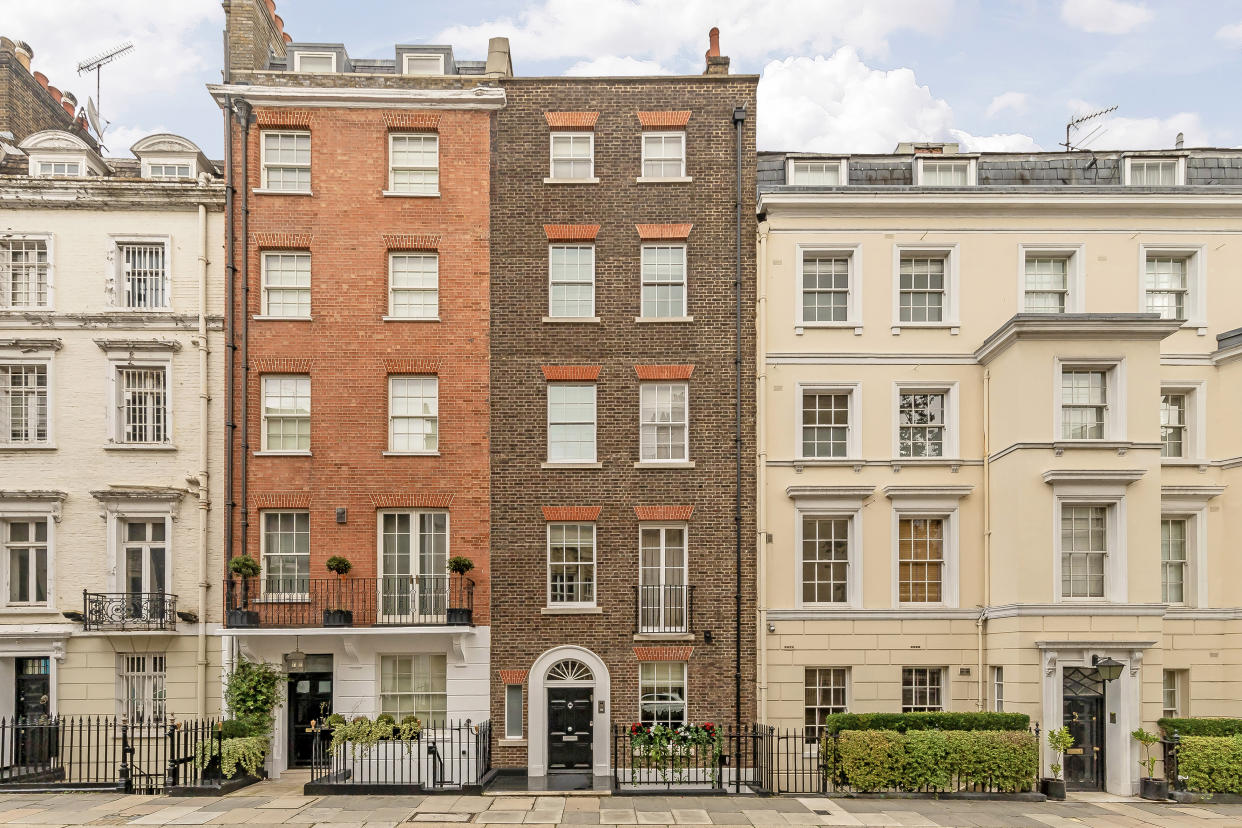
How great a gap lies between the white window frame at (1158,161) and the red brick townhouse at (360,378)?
15.3 meters

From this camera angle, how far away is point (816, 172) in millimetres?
21734

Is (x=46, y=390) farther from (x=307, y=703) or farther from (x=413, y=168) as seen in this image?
(x=413, y=168)

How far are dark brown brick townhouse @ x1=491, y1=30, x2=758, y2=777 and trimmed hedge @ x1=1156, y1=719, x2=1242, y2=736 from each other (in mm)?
8744

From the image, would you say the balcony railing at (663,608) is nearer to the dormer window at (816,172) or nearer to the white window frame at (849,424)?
the white window frame at (849,424)

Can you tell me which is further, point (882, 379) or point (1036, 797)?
point (882, 379)

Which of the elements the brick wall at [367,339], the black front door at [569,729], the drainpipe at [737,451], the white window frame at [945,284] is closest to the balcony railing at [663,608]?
the drainpipe at [737,451]

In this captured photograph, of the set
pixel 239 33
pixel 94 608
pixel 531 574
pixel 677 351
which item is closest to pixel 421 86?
pixel 239 33

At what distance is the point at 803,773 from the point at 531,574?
7303 millimetres

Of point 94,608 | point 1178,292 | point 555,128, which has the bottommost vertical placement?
point 94,608

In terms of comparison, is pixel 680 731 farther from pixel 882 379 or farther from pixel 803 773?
pixel 882 379

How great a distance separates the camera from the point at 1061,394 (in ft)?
62.0

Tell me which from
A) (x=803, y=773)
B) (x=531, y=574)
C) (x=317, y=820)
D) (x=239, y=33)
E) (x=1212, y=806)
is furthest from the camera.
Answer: (x=239, y=33)

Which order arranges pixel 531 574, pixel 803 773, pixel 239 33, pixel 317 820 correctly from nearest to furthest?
pixel 317 820, pixel 803 773, pixel 531 574, pixel 239 33

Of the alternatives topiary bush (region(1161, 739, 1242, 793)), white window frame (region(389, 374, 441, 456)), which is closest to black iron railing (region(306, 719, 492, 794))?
white window frame (region(389, 374, 441, 456))
